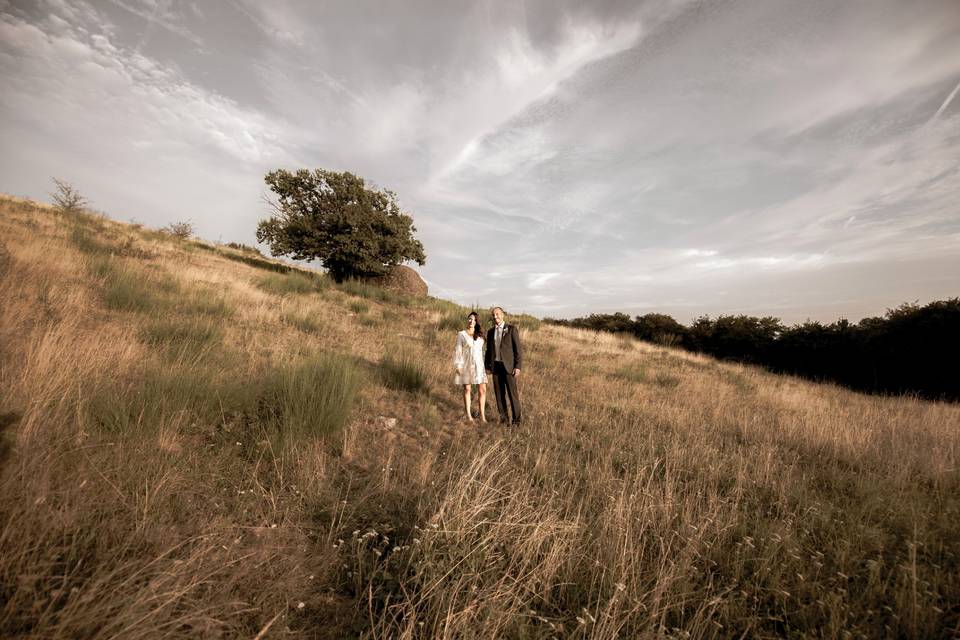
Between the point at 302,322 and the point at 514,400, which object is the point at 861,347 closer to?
the point at 514,400

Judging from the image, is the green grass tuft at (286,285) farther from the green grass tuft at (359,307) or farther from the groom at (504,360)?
the groom at (504,360)

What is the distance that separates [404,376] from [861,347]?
21.8 metres

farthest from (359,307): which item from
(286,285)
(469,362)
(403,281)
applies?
(403,281)

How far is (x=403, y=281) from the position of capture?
23.7 meters

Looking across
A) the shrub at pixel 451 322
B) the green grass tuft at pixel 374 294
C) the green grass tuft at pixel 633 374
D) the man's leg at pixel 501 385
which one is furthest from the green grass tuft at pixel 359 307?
the green grass tuft at pixel 633 374

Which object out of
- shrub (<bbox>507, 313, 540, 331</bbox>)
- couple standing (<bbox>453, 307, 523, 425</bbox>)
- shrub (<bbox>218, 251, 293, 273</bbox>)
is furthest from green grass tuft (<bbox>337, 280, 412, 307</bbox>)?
couple standing (<bbox>453, 307, 523, 425</bbox>)

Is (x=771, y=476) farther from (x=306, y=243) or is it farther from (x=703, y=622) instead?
(x=306, y=243)

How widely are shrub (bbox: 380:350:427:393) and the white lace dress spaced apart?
4.16 feet

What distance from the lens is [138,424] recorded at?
3076mm

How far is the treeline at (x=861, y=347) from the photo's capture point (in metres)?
13.8

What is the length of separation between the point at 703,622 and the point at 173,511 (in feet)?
12.2

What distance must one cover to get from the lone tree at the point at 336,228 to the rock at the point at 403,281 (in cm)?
88

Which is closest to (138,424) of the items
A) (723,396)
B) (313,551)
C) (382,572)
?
(313,551)

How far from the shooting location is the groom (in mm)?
6160
